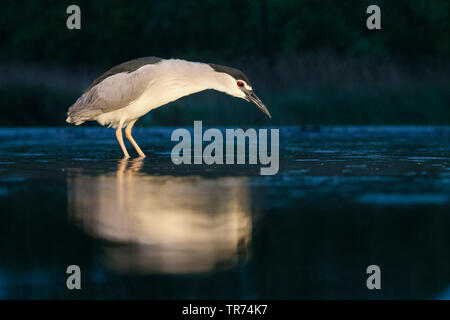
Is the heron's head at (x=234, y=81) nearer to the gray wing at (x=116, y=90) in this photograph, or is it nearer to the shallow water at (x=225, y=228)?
the gray wing at (x=116, y=90)

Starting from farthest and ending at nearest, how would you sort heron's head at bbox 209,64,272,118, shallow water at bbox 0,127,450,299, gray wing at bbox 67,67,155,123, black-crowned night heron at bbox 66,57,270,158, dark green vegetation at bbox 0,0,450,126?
dark green vegetation at bbox 0,0,450,126 < gray wing at bbox 67,67,155,123 < heron's head at bbox 209,64,272,118 < black-crowned night heron at bbox 66,57,270,158 < shallow water at bbox 0,127,450,299

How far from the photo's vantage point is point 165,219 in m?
7.76

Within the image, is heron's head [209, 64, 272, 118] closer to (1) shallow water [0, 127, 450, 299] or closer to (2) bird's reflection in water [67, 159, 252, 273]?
(1) shallow water [0, 127, 450, 299]

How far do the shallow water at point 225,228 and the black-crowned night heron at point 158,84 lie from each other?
98cm

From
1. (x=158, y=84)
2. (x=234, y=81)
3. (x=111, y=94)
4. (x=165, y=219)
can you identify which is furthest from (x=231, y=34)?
(x=165, y=219)

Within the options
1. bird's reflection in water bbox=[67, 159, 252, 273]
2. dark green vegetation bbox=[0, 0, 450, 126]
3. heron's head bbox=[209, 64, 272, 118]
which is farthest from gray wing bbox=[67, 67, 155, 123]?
dark green vegetation bbox=[0, 0, 450, 126]

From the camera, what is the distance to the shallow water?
5504 millimetres

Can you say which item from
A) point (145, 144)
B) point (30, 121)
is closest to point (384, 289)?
point (145, 144)

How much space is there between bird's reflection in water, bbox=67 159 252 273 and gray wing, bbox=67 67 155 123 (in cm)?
242

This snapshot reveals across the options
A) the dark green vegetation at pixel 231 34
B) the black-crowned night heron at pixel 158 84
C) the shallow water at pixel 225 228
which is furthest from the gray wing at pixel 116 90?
the dark green vegetation at pixel 231 34

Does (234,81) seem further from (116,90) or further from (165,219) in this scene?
(165,219)

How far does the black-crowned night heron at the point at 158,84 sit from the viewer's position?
43.6 feet

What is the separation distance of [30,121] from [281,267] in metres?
18.3
